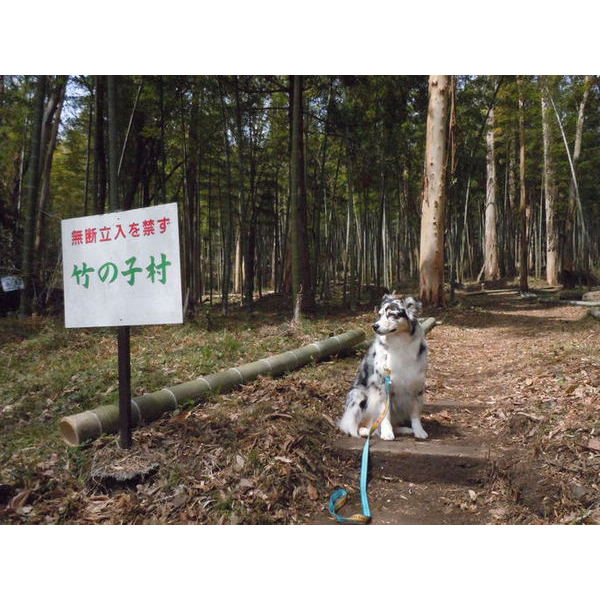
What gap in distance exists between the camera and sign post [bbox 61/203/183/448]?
263cm

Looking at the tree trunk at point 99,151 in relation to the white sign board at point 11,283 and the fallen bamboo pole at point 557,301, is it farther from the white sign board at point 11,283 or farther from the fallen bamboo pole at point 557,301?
the fallen bamboo pole at point 557,301

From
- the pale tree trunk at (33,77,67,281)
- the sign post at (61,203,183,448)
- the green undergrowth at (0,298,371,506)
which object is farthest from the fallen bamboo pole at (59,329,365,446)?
the pale tree trunk at (33,77,67,281)

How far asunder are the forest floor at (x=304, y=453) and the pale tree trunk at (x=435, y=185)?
4.68 m

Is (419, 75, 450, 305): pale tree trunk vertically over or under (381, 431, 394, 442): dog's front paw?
over

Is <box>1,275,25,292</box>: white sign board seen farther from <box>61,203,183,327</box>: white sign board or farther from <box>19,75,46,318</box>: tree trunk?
<box>61,203,183,327</box>: white sign board

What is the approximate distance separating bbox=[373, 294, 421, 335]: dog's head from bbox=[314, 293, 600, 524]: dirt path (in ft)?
2.52

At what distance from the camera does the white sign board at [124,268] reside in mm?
2633

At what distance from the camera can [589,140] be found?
622 inches

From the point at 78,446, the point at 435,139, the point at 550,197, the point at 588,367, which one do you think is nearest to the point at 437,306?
the point at 435,139

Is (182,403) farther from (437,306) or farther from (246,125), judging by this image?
(246,125)

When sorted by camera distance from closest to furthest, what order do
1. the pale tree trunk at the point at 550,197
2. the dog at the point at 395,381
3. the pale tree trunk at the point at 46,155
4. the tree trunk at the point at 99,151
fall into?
the dog at the point at 395,381 → the tree trunk at the point at 99,151 → the pale tree trunk at the point at 46,155 → the pale tree trunk at the point at 550,197

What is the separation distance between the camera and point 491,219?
1766 cm

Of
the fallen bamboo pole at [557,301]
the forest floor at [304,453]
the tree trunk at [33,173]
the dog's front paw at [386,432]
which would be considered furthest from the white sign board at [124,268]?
the fallen bamboo pole at [557,301]

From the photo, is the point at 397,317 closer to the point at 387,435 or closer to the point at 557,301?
the point at 387,435
